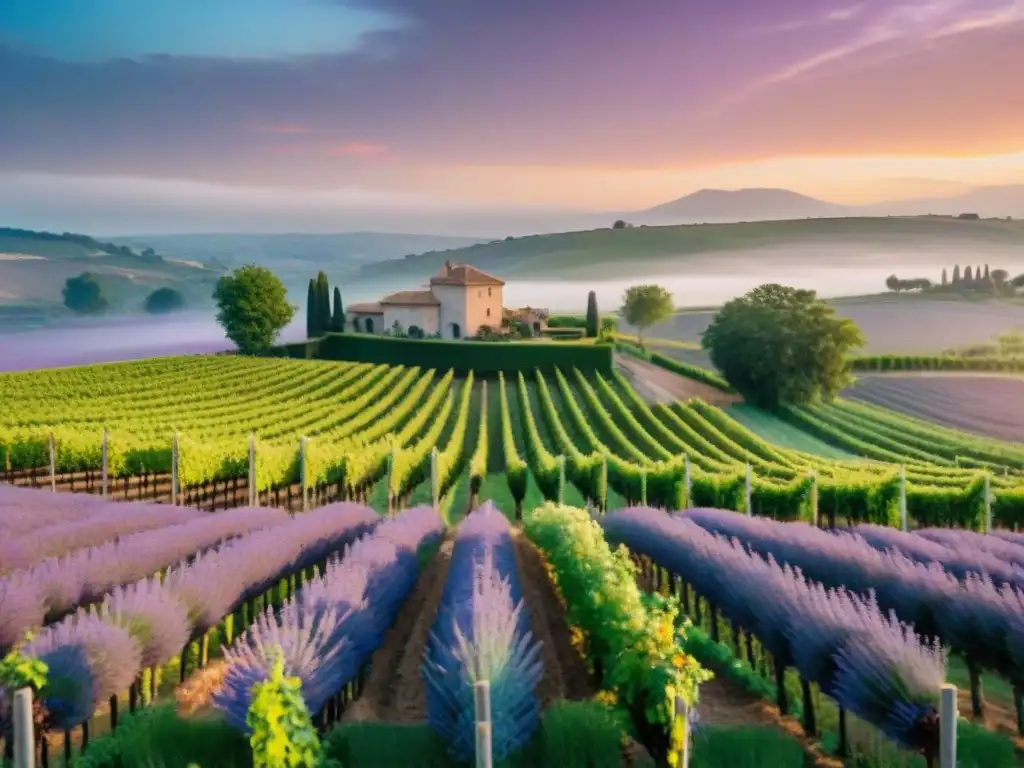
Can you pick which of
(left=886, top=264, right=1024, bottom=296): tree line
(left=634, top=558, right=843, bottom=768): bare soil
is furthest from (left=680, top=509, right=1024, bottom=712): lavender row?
(left=886, top=264, right=1024, bottom=296): tree line

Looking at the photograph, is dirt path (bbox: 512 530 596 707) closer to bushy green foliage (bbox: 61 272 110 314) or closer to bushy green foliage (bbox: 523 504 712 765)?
bushy green foliage (bbox: 523 504 712 765)

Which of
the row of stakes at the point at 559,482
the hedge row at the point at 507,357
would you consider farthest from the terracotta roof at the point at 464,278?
the row of stakes at the point at 559,482

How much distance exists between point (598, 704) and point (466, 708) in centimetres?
99

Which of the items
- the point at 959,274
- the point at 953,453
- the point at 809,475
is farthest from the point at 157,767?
the point at 959,274

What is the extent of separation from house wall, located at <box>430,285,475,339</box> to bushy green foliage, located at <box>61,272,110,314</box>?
20530mm

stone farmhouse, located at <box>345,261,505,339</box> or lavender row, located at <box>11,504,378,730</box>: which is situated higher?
stone farmhouse, located at <box>345,261,505,339</box>

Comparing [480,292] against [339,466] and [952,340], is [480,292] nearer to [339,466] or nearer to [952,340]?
[952,340]

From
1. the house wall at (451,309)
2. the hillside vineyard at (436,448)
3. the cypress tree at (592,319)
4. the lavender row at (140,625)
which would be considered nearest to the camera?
the lavender row at (140,625)

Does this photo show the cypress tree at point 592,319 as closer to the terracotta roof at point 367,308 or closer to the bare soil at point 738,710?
the terracotta roof at point 367,308

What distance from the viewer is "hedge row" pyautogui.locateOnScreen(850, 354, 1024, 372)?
1449 inches

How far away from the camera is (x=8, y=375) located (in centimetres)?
2980

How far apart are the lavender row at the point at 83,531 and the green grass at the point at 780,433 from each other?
2244cm

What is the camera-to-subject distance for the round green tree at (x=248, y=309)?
149 feet

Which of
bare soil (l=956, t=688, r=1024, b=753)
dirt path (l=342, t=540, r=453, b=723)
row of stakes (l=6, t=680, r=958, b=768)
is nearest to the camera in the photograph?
row of stakes (l=6, t=680, r=958, b=768)
